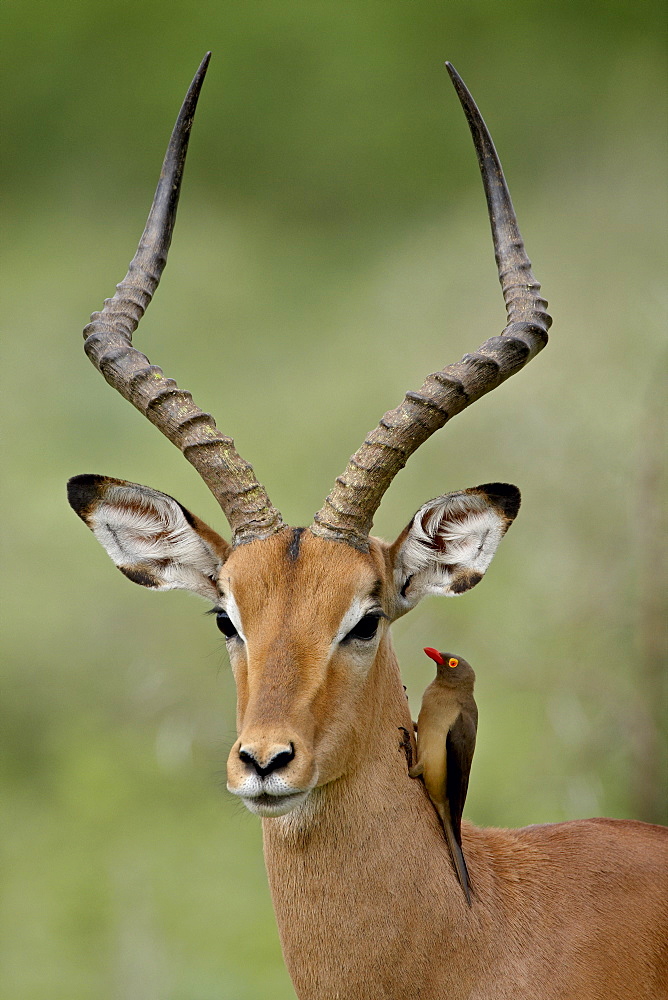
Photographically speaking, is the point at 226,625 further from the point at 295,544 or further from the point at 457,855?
the point at 457,855

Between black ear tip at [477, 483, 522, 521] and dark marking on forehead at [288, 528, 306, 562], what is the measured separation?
674mm

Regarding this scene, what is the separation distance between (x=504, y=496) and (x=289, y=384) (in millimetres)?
10126

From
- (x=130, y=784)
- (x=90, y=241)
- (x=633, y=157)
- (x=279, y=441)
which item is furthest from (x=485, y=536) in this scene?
(x=90, y=241)

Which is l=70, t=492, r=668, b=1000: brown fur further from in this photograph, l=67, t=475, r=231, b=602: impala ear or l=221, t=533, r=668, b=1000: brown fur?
l=67, t=475, r=231, b=602: impala ear

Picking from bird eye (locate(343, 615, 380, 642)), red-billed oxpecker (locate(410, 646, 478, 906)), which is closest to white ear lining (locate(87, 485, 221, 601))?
bird eye (locate(343, 615, 380, 642))

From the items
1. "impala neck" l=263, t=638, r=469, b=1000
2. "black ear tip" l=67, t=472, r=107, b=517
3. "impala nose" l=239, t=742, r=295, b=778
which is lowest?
"impala neck" l=263, t=638, r=469, b=1000

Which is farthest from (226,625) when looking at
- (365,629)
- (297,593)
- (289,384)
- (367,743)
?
(289,384)

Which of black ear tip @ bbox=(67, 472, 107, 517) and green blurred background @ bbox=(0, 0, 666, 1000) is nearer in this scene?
black ear tip @ bbox=(67, 472, 107, 517)

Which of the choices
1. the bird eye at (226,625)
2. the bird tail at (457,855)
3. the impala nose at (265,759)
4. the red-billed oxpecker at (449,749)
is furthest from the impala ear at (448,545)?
the impala nose at (265,759)

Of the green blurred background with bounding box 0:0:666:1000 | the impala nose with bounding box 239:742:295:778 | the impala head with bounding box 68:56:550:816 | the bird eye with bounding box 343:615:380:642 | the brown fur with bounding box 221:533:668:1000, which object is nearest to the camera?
the impala nose with bounding box 239:742:295:778

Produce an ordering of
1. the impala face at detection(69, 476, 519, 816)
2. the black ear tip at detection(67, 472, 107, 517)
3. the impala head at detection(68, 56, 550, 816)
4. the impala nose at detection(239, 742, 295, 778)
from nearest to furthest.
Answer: the impala nose at detection(239, 742, 295, 778) < the impala face at detection(69, 476, 519, 816) < the impala head at detection(68, 56, 550, 816) < the black ear tip at detection(67, 472, 107, 517)

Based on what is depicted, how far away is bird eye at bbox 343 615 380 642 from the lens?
379 centimetres

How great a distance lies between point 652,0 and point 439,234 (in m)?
4.46

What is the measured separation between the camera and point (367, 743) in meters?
3.86
